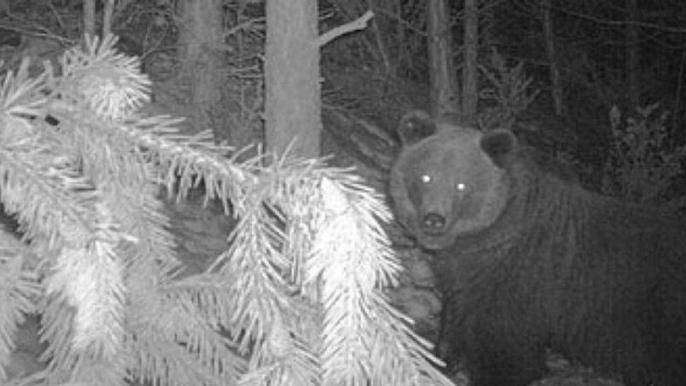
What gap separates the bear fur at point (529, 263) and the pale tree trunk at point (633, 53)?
11.2m

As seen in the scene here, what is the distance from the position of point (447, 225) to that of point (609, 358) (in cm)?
149

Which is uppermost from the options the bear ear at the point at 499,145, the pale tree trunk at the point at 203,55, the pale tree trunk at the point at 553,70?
the pale tree trunk at the point at 553,70

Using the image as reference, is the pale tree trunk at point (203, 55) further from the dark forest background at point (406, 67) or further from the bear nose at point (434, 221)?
the bear nose at point (434, 221)

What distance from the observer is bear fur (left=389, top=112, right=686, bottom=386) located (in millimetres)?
7137

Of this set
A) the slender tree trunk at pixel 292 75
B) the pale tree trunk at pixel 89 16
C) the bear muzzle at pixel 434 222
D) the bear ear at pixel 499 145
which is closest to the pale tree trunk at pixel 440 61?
the bear ear at pixel 499 145

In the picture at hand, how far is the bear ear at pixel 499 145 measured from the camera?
7.07 m

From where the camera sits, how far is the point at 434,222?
692 centimetres

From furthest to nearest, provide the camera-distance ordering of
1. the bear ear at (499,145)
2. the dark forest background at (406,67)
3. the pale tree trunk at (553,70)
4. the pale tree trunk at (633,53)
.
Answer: the pale tree trunk at (633,53)
the pale tree trunk at (553,70)
the dark forest background at (406,67)
the bear ear at (499,145)

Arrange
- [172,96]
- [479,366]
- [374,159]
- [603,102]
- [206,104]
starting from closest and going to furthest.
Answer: [479,366] < [206,104] < [172,96] < [374,159] < [603,102]

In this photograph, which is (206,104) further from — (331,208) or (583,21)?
(583,21)

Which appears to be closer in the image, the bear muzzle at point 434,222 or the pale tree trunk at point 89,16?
the bear muzzle at point 434,222

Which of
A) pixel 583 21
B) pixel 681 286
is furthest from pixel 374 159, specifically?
pixel 583 21

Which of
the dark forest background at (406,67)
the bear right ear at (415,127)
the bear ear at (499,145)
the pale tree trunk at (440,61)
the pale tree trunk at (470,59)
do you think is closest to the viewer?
the bear ear at (499,145)

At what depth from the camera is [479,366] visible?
7.45 metres
